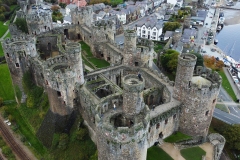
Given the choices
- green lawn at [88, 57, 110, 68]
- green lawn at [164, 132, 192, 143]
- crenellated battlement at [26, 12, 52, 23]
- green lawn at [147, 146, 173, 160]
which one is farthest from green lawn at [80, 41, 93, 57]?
green lawn at [147, 146, 173, 160]

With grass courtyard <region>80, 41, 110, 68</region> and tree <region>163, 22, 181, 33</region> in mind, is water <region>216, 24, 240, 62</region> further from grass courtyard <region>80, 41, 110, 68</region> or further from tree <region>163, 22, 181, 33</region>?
grass courtyard <region>80, 41, 110, 68</region>

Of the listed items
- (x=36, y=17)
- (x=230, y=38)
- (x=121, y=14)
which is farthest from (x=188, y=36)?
(x=36, y=17)

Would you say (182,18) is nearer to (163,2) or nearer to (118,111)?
(163,2)

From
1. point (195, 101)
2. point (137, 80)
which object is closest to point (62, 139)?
point (137, 80)

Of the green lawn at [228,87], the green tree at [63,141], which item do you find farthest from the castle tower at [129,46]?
the green lawn at [228,87]

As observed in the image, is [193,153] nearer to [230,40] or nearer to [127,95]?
[127,95]

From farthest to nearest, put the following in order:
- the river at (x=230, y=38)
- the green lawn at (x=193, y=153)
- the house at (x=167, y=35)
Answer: the river at (x=230, y=38) → the house at (x=167, y=35) → the green lawn at (x=193, y=153)

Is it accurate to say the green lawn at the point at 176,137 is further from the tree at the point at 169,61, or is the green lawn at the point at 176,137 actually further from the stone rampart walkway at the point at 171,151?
the tree at the point at 169,61
